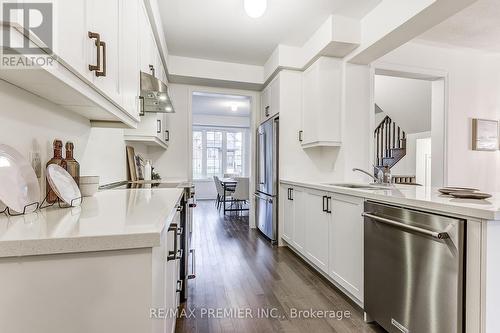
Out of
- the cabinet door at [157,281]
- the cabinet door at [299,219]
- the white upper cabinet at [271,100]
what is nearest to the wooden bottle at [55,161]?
the cabinet door at [157,281]

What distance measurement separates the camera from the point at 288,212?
3.19 metres

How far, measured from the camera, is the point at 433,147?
10.7 ft

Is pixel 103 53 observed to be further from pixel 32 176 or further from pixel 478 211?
pixel 478 211

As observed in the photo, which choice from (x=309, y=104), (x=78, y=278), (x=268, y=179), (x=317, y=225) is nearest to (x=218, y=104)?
(x=268, y=179)

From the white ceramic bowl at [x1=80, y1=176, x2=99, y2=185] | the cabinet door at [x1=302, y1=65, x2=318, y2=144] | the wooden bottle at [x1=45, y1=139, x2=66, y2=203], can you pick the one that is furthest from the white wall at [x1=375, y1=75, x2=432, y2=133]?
the wooden bottle at [x1=45, y1=139, x2=66, y2=203]

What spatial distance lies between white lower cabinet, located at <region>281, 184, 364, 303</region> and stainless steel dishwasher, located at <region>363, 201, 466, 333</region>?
0.13 m

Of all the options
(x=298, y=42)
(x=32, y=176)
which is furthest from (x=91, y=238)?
(x=298, y=42)

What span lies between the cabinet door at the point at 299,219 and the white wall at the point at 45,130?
1911 mm

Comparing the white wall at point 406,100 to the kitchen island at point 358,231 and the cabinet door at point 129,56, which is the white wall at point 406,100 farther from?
the cabinet door at point 129,56

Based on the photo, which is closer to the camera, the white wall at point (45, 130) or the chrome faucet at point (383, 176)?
the white wall at point (45, 130)

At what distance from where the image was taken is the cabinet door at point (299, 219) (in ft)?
8.93

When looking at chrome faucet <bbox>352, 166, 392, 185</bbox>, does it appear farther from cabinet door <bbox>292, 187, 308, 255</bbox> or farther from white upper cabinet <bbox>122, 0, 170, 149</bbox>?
white upper cabinet <bbox>122, 0, 170, 149</bbox>

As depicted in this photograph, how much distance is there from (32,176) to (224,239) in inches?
111

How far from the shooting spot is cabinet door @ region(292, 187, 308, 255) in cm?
272
